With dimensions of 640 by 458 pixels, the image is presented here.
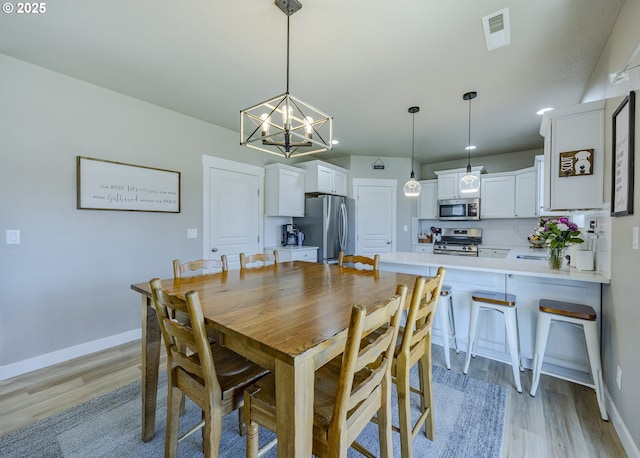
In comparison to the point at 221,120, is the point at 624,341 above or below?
below

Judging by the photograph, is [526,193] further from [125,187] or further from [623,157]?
[125,187]

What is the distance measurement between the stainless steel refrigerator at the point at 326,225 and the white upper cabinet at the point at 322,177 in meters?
0.15

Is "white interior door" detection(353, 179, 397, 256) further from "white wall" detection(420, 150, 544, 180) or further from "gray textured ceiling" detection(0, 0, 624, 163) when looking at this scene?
"gray textured ceiling" detection(0, 0, 624, 163)

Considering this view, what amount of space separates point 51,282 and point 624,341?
418 centimetres

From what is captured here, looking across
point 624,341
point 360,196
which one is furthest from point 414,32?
point 360,196

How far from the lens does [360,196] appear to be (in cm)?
521

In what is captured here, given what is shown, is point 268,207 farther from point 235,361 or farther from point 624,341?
point 624,341

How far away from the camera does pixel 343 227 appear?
4.82 metres

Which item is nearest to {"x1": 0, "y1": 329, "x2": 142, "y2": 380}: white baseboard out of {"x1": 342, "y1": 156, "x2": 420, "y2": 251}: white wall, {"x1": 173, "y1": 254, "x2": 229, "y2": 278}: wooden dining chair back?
{"x1": 173, "y1": 254, "x2": 229, "y2": 278}: wooden dining chair back

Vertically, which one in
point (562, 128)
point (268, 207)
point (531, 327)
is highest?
point (562, 128)

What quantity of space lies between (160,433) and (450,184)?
527 centimetres

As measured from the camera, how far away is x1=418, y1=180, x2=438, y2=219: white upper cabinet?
544 cm

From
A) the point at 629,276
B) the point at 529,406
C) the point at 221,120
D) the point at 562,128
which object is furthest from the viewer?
the point at 221,120
